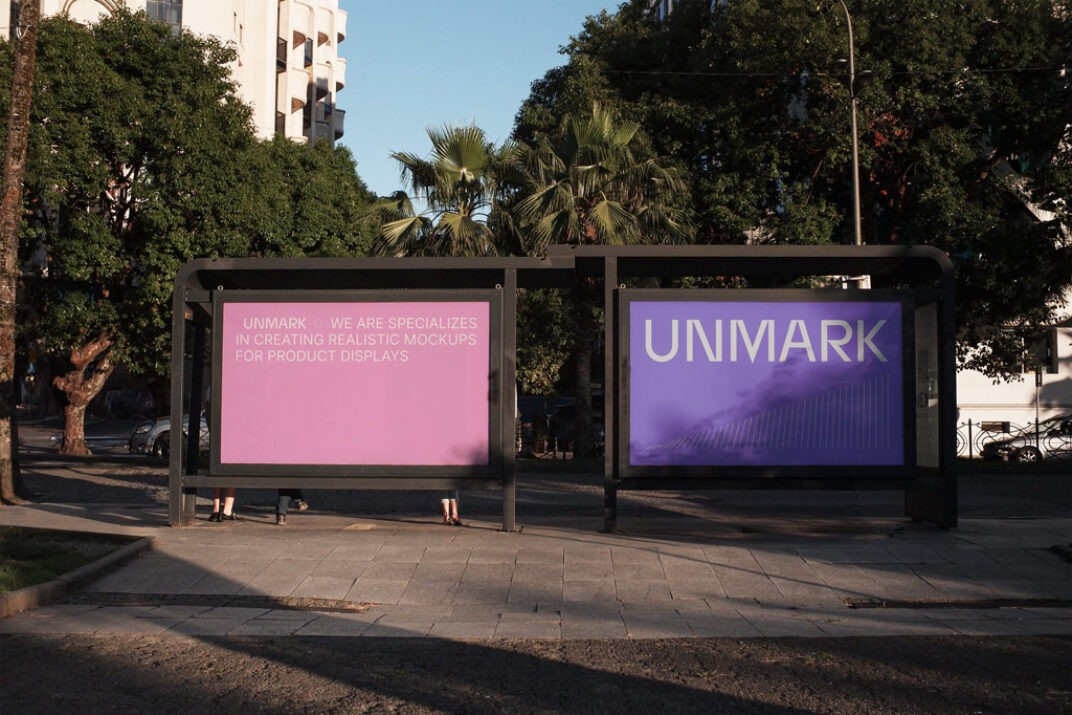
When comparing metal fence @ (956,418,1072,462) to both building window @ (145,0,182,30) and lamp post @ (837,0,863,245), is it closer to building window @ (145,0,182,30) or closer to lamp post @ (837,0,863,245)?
lamp post @ (837,0,863,245)

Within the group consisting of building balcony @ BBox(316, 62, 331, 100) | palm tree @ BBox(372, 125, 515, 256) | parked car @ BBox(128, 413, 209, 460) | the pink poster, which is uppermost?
building balcony @ BBox(316, 62, 331, 100)

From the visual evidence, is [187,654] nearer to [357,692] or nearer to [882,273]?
[357,692]

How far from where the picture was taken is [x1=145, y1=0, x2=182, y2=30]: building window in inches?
1796

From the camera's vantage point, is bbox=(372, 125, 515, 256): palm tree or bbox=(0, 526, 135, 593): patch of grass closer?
bbox=(0, 526, 135, 593): patch of grass

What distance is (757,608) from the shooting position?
8977 millimetres

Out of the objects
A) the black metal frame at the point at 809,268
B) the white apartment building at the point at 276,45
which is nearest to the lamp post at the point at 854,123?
the black metal frame at the point at 809,268

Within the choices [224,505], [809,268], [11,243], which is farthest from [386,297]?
[11,243]

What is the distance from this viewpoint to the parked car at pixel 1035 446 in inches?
1040

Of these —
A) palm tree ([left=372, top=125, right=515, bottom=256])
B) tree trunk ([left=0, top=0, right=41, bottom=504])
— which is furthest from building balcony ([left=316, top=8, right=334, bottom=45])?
tree trunk ([left=0, top=0, right=41, bottom=504])

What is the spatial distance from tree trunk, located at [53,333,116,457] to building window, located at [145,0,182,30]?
2400 centimetres

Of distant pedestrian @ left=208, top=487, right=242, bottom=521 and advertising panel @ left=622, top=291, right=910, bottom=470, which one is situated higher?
advertising panel @ left=622, top=291, right=910, bottom=470

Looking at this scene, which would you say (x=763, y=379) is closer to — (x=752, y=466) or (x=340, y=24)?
(x=752, y=466)

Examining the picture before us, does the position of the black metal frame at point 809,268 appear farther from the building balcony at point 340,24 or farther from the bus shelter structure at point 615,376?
the building balcony at point 340,24

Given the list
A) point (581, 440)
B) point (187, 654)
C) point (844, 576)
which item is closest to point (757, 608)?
point (844, 576)
